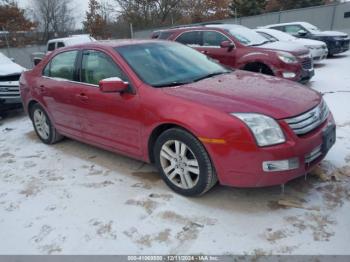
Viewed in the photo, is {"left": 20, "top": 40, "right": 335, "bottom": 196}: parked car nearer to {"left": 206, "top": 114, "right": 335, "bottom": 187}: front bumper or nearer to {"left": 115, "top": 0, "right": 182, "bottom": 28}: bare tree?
{"left": 206, "top": 114, "right": 335, "bottom": 187}: front bumper

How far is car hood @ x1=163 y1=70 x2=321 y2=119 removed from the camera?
3037mm

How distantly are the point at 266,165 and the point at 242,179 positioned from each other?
252mm

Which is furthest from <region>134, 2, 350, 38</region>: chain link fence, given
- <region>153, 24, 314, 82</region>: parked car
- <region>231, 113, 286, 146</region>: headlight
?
<region>231, 113, 286, 146</region>: headlight

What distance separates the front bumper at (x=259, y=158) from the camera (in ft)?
9.51

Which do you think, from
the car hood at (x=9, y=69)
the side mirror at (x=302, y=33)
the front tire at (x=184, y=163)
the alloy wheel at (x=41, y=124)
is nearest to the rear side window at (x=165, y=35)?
the car hood at (x=9, y=69)

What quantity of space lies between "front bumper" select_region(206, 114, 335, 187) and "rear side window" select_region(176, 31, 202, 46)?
597 centimetres

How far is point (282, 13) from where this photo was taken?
66.7 feet

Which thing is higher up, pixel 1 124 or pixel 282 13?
pixel 282 13

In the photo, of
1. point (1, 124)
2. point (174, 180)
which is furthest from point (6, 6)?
point (174, 180)

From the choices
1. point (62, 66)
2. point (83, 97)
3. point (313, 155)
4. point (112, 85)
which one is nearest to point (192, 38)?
point (62, 66)

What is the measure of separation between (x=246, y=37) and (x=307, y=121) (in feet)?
18.2

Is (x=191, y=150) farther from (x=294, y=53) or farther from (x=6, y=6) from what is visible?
(x=6, y=6)

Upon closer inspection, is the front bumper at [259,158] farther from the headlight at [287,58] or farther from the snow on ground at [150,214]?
the headlight at [287,58]

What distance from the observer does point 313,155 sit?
3109 mm
